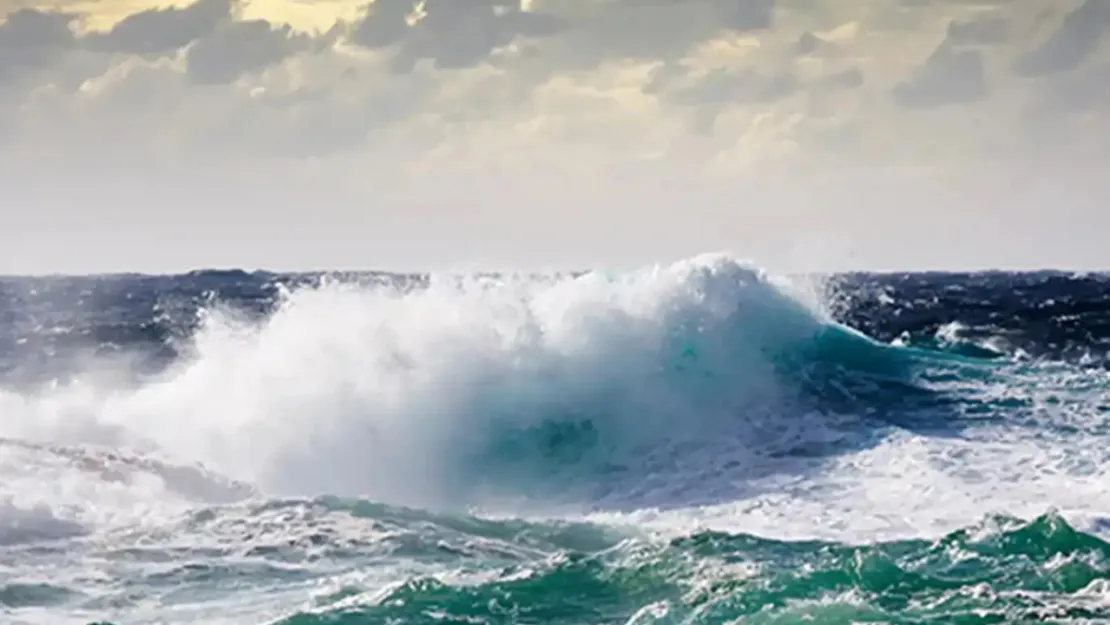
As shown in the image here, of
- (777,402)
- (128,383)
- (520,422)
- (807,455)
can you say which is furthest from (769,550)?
(128,383)

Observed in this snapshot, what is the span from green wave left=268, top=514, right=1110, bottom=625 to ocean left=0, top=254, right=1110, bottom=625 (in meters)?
0.03

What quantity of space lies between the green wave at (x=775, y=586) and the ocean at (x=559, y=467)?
34 millimetres

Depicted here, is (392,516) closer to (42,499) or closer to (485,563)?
(485,563)

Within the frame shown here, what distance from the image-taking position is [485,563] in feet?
40.2

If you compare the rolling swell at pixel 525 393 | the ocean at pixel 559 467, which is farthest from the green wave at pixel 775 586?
the rolling swell at pixel 525 393

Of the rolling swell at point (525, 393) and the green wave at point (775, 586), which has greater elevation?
the rolling swell at point (525, 393)

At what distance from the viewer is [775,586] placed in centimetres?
1070

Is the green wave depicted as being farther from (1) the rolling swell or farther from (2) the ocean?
(1) the rolling swell

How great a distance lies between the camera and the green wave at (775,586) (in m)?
10.0

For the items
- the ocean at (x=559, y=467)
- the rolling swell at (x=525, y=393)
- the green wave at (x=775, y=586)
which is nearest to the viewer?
the green wave at (x=775, y=586)

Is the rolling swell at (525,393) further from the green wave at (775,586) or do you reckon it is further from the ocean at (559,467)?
the green wave at (775,586)

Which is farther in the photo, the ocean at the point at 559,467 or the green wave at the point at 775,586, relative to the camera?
the ocean at the point at 559,467

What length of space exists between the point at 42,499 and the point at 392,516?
372 cm

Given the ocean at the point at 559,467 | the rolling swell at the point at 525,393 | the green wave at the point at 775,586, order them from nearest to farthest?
the green wave at the point at 775,586 → the ocean at the point at 559,467 → the rolling swell at the point at 525,393
